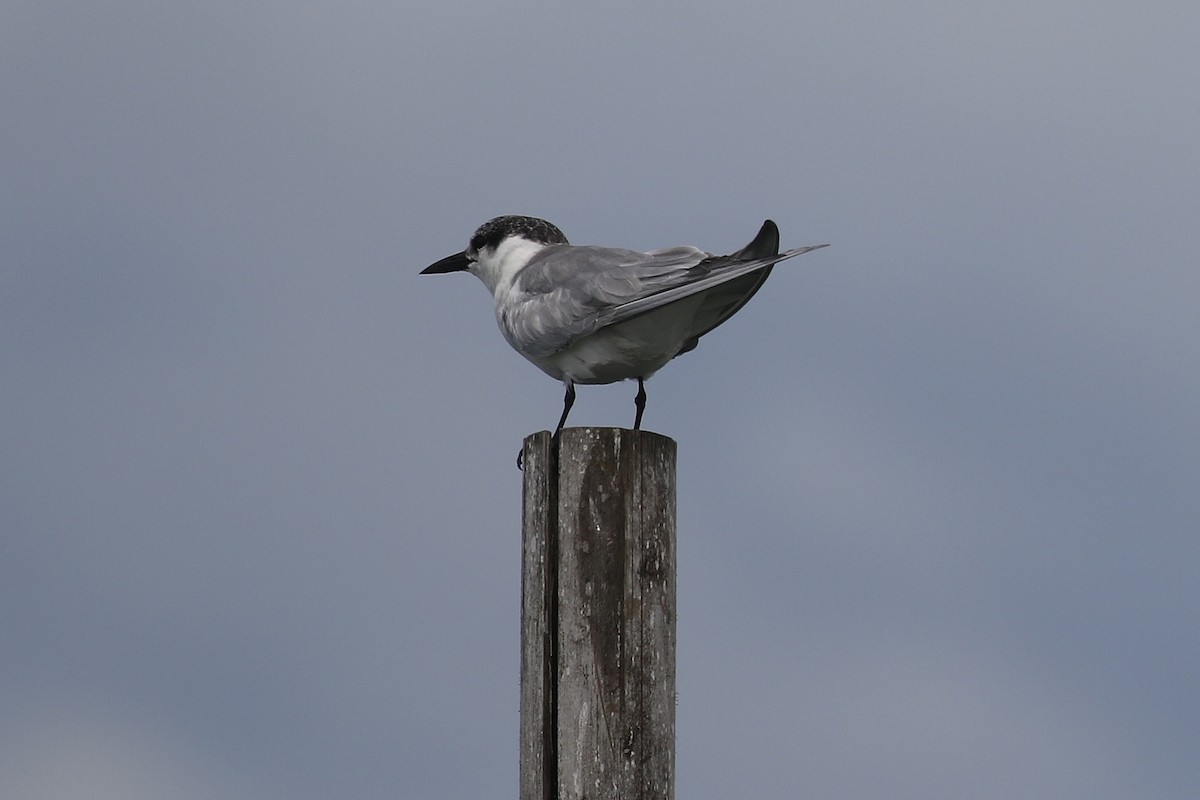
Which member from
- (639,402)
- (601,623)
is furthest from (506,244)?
(601,623)

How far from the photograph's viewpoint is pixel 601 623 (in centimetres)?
499

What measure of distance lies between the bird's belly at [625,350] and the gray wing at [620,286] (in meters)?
0.08

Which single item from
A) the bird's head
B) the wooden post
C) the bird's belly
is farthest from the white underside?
the wooden post

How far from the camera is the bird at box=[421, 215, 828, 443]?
243 inches

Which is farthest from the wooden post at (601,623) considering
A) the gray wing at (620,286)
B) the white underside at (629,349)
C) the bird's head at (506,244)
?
the bird's head at (506,244)

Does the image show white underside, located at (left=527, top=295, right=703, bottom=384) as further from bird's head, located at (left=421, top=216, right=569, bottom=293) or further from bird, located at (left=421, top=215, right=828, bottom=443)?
bird's head, located at (left=421, top=216, right=569, bottom=293)

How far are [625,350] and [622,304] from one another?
282 mm

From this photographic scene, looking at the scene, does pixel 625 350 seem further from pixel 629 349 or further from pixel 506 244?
pixel 506 244

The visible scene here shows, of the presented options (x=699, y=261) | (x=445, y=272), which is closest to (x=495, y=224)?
(x=445, y=272)

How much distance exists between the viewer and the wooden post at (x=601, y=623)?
493 centimetres

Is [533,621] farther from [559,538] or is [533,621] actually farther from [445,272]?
[445,272]

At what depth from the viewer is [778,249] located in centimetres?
611

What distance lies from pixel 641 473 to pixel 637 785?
1.04m

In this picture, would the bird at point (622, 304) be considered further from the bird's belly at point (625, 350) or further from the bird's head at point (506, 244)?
the bird's head at point (506, 244)
